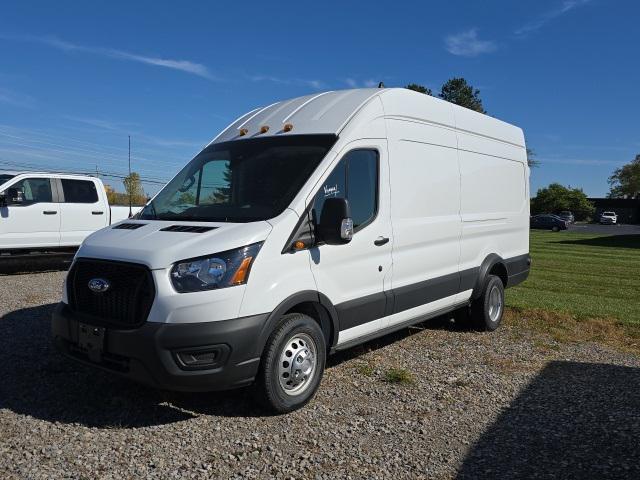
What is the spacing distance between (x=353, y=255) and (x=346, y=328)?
2.15ft

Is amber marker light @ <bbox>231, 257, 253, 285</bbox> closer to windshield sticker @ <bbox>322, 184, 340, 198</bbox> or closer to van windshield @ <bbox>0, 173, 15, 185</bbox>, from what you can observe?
windshield sticker @ <bbox>322, 184, 340, 198</bbox>

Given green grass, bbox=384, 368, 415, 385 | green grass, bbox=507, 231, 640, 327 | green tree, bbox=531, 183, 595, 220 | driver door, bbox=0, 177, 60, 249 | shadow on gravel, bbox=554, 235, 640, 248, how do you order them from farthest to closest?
green tree, bbox=531, 183, 595, 220, shadow on gravel, bbox=554, 235, 640, 248, driver door, bbox=0, 177, 60, 249, green grass, bbox=507, 231, 640, 327, green grass, bbox=384, 368, 415, 385

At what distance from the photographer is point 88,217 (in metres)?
12.6

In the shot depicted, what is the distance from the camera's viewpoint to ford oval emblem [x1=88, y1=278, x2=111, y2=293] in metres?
4.25

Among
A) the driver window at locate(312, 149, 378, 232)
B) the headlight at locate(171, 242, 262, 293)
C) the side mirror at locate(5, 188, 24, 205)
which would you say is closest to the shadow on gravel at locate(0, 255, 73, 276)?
the side mirror at locate(5, 188, 24, 205)

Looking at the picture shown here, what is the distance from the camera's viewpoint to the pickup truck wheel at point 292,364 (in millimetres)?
4281

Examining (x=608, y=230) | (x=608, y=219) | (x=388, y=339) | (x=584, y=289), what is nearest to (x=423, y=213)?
(x=388, y=339)

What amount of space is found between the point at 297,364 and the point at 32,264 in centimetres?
943

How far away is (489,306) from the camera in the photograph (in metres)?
7.48

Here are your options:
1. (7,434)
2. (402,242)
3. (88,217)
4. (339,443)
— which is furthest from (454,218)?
(88,217)

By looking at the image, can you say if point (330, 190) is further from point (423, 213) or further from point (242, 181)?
point (423, 213)

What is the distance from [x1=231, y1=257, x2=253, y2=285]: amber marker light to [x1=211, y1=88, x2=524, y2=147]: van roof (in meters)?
1.56

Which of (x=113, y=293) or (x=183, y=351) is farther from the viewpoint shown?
Answer: (x=113, y=293)

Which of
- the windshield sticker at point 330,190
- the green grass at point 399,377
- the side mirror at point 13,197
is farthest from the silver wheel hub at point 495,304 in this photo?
the side mirror at point 13,197
